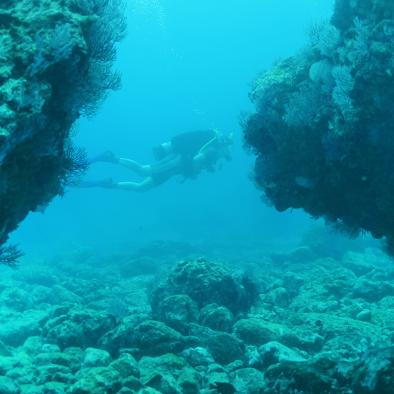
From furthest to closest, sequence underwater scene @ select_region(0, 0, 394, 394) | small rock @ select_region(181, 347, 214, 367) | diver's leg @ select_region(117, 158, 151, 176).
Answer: diver's leg @ select_region(117, 158, 151, 176) < small rock @ select_region(181, 347, 214, 367) < underwater scene @ select_region(0, 0, 394, 394)

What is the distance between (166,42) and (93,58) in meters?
132

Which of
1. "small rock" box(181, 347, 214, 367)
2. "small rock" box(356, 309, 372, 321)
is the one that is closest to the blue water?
"small rock" box(356, 309, 372, 321)

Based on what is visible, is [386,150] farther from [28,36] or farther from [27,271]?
[27,271]

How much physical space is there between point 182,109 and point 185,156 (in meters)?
131

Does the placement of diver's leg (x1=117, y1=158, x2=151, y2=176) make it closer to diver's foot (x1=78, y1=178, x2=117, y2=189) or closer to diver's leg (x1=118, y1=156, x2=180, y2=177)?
diver's leg (x1=118, y1=156, x2=180, y2=177)

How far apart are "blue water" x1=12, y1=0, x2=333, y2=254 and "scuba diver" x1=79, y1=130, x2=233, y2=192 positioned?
1902cm

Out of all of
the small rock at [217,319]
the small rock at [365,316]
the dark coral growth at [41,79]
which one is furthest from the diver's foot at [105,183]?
the dark coral growth at [41,79]

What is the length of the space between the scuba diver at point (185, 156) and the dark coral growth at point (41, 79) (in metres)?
17.7

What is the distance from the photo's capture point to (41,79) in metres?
4.63

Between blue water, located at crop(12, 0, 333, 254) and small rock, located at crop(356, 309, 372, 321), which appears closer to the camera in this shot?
small rock, located at crop(356, 309, 372, 321)

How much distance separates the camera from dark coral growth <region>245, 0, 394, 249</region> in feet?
23.2

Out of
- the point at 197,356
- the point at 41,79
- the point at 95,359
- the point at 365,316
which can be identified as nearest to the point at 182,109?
the point at 365,316

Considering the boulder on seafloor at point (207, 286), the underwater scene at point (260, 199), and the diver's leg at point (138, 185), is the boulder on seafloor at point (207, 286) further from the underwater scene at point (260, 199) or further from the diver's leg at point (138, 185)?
the diver's leg at point (138, 185)

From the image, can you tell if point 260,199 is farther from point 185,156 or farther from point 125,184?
point 125,184
